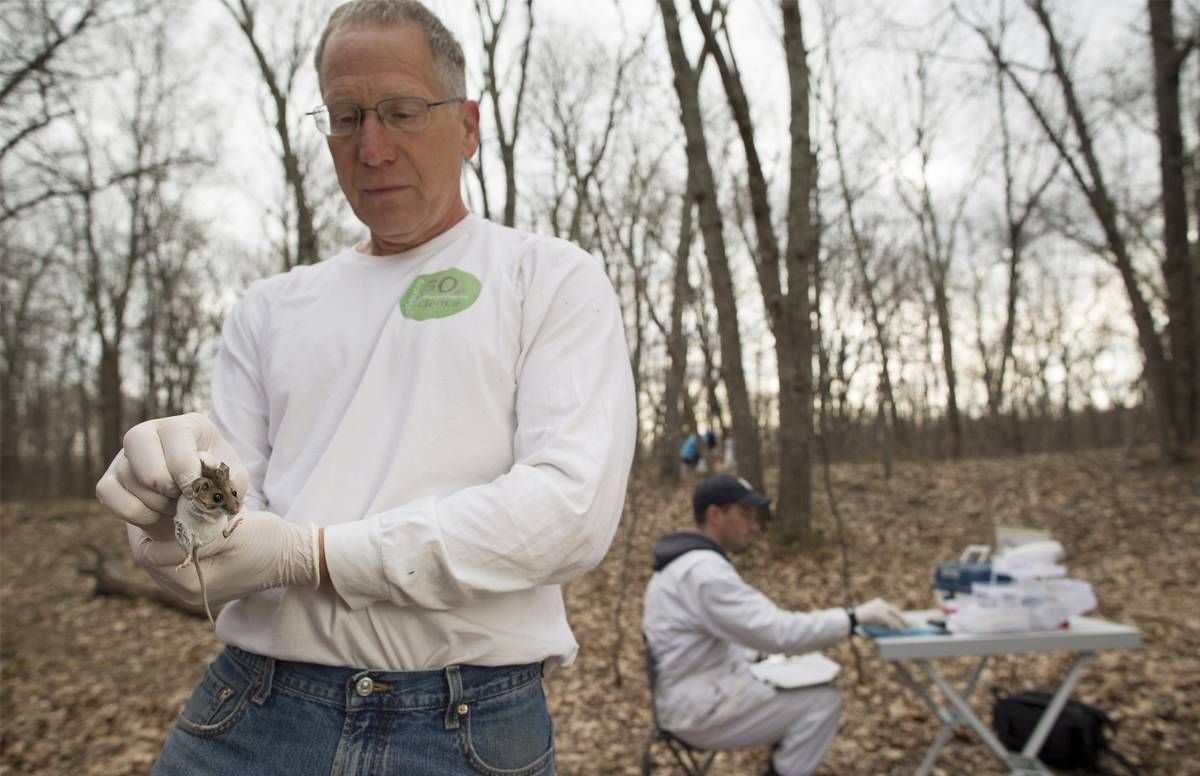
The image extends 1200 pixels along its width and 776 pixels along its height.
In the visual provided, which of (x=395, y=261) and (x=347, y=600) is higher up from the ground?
(x=395, y=261)

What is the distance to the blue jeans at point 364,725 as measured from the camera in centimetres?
111

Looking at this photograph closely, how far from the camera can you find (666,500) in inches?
503

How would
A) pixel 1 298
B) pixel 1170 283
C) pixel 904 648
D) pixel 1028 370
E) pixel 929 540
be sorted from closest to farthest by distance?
1. pixel 904 648
2. pixel 929 540
3. pixel 1170 283
4. pixel 1 298
5. pixel 1028 370

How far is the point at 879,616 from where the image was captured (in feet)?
11.9

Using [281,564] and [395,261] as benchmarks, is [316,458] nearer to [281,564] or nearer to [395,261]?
[281,564]

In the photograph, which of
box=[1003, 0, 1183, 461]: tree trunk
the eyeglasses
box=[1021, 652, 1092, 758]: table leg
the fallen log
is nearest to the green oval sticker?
the eyeglasses

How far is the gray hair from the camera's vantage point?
132cm

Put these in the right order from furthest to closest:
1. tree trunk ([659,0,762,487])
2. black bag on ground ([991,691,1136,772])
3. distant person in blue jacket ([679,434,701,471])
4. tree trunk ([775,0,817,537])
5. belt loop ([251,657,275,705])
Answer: distant person in blue jacket ([679,434,701,471]) < tree trunk ([775,0,817,537]) < tree trunk ([659,0,762,487]) < black bag on ground ([991,691,1136,772]) < belt loop ([251,657,275,705])

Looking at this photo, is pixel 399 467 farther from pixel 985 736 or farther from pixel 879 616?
pixel 985 736

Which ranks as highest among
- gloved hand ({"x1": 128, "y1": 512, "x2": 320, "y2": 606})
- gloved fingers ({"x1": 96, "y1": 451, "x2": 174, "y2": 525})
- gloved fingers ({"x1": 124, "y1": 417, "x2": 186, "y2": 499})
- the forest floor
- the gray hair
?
the gray hair

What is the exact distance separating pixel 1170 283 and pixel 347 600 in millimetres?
12782

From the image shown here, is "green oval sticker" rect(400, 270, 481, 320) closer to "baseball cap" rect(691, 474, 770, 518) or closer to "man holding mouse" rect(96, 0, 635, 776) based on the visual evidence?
"man holding mouse" rect(96, 0, 635, 776)

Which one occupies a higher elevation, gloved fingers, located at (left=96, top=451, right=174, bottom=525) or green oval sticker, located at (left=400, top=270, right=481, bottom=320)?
green oval sticker, located at (left=400, top=270, right=481, bottom=320)

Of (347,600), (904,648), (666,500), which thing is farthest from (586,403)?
(666,500)
